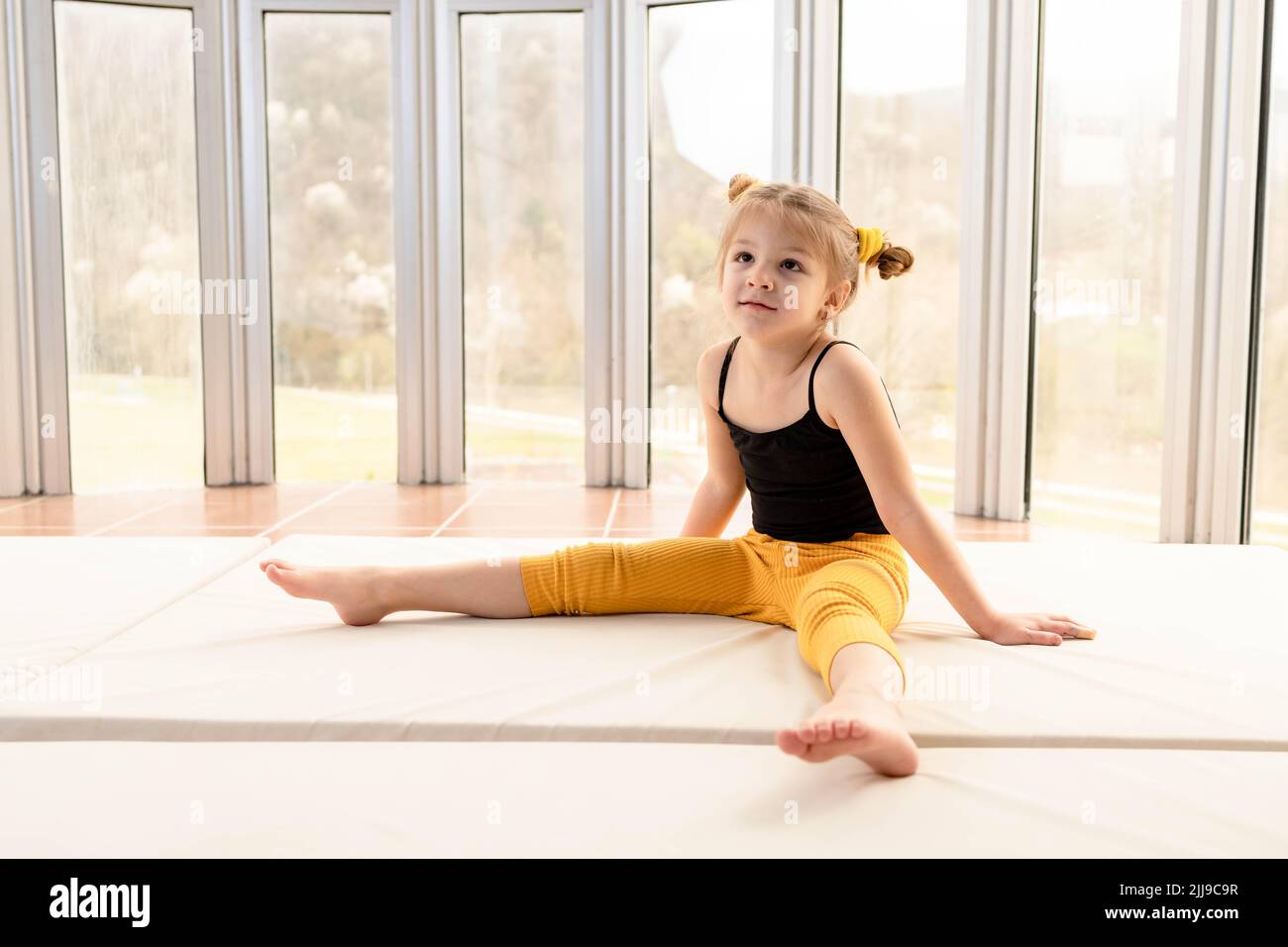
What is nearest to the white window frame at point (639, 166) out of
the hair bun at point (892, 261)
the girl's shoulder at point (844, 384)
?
the hair bun at point (892, 261)

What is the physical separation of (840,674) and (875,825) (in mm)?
294

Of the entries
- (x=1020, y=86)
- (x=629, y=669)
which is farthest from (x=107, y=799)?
(x=1020, y=86)

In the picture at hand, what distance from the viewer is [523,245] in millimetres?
4508

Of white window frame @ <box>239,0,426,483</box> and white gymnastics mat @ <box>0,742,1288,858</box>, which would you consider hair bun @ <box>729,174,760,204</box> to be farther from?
white window frame @ <box>239,0,426,483</box>

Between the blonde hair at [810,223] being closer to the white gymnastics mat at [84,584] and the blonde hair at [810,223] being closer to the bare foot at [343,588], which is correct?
the bare foot at [343,588]

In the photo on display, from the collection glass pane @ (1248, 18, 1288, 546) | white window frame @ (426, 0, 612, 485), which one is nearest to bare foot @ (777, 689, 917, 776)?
glass pane @ (1248, 18, 1288, 546)

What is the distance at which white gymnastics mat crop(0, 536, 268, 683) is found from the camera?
1.39 m

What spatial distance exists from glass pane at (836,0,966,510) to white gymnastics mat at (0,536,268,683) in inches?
94.7

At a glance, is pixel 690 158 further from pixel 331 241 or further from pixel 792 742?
pixel 792 742

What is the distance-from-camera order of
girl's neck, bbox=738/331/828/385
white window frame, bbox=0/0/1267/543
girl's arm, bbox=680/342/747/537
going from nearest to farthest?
1. girl's neck, bbox=738/331/828/385
2. girl's arm, bbox=680/342/747/537
3. white window frame, bbox=0/0/1267/543

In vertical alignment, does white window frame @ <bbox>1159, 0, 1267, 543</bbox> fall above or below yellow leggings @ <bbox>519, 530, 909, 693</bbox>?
above

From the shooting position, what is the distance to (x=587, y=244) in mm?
4430

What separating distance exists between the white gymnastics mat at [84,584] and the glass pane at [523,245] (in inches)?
97.7

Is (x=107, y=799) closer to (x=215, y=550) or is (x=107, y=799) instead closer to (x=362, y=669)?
(x=362, y=669)
